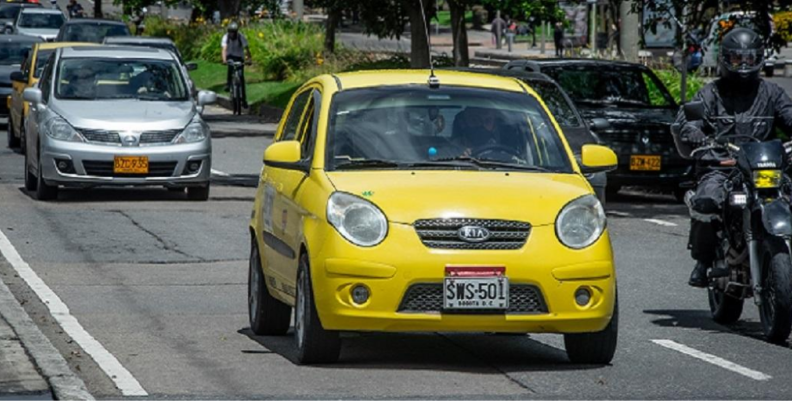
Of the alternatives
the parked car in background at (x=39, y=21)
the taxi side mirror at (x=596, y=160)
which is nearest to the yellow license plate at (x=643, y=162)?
the taxi side mirror at (x=596, y=160)

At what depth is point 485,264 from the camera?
9.07 m

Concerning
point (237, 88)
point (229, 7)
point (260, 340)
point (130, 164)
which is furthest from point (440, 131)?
point (229, 7)

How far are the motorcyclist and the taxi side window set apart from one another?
7.38 feet

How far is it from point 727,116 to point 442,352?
2460mm

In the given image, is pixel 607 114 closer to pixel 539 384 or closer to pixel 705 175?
pixel 705 175

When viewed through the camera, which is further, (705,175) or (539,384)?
(705,175)

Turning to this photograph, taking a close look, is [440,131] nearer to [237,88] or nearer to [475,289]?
[475,289]

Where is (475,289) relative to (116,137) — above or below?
above

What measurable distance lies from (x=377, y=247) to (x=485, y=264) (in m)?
0.53

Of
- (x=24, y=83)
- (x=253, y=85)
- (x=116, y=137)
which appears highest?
(x=116, y=137)

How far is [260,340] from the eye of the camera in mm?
10641

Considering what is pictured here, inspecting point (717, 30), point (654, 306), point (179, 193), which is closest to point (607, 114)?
point (717, 30)

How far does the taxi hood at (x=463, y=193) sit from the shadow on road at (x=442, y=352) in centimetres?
84

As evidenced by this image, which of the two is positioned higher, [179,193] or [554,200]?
[554,200]
